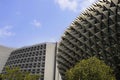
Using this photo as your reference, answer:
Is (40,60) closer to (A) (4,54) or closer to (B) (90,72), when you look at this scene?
(A) (4,54)

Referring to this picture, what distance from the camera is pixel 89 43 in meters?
71.8

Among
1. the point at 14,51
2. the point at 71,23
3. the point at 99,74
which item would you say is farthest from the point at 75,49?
the point at 14,51

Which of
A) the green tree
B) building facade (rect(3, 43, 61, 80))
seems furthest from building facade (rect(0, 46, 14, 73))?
the green tree

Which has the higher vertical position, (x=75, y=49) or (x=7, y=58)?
(x=7, y=58)

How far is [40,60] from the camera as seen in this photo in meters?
117

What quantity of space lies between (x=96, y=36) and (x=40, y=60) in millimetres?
50499

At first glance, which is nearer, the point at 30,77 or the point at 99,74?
the point at 99,74

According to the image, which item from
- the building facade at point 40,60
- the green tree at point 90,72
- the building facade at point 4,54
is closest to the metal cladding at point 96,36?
the green tree at point 90,72

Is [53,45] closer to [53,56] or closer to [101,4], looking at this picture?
[53,56]

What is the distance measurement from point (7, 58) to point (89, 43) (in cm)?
7688

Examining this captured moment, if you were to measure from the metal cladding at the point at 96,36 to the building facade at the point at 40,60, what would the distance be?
35389 millimetres

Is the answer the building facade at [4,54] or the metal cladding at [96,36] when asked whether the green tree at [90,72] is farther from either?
the building facade at [4,54]

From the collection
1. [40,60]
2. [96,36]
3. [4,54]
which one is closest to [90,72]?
[96,36]

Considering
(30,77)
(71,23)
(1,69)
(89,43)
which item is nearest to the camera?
(30,77)
